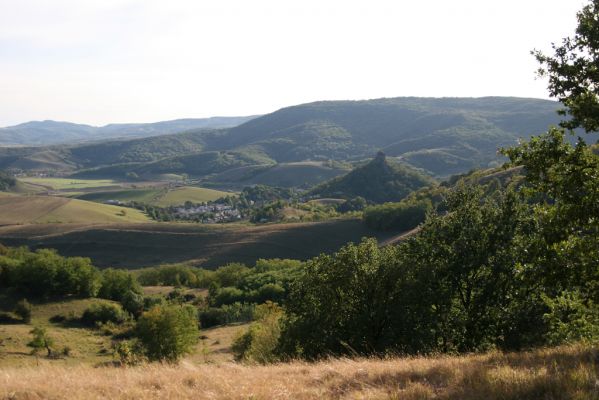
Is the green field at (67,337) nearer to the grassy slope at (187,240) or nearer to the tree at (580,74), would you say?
the tree at (580,74)

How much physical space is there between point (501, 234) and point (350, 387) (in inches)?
501

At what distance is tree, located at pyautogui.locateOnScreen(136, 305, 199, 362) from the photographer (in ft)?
169

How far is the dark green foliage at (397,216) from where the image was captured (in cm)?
13512

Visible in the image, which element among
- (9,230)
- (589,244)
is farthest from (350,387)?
(9,230)

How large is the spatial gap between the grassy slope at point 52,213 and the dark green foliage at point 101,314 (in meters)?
103

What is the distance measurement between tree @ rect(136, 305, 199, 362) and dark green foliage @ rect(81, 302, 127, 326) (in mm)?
21774

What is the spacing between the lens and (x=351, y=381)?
38.1ft

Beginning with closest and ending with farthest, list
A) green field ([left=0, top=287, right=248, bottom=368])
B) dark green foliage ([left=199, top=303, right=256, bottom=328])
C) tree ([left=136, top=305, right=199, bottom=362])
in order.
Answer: tree ([left=136, top=305, right=199, bottom=362]), green field ([left=0, top=287, right=248, bottom=368]), dark green foliage ([left=199, top=303, right=256, bottom=328])

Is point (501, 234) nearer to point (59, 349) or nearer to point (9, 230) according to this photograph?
point (59, 349)

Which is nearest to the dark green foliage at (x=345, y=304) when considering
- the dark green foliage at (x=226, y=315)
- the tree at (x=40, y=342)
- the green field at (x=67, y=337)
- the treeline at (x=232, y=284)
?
the green field at (x=67, y=337)

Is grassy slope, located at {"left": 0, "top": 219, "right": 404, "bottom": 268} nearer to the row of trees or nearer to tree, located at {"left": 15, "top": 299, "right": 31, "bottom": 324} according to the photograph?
tree, located at {"left": 15, "top": 299, "right": 31, "bottom": 324}

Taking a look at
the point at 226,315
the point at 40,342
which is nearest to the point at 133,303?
the point at 226,315

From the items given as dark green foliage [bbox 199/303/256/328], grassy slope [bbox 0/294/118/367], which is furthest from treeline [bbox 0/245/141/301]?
Answer: dark green foliage [bbox 199/303/256/328]

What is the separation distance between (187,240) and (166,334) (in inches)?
3614
